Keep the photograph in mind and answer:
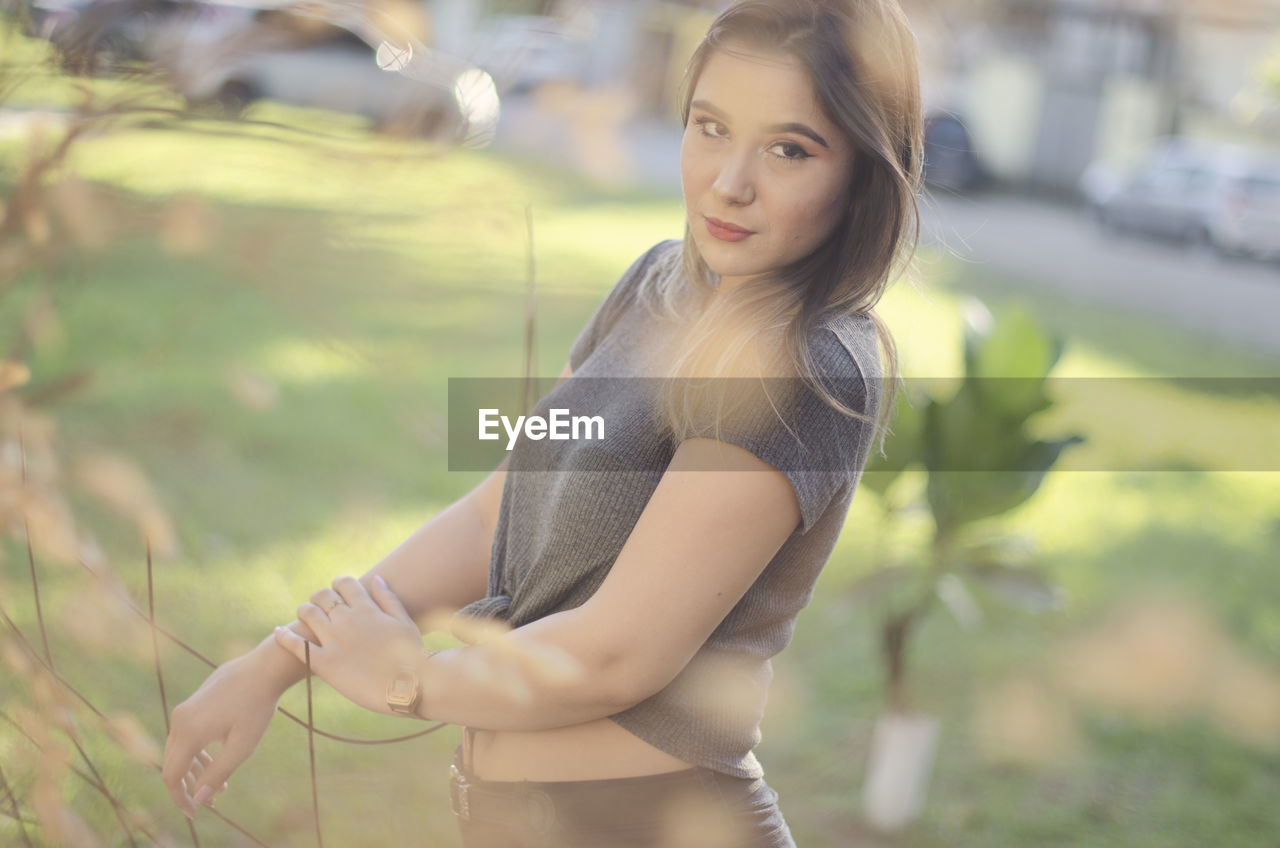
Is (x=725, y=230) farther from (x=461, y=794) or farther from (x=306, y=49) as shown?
(x=461, y=794)

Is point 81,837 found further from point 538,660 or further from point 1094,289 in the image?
point 1094,289

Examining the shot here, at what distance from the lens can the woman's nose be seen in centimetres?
124

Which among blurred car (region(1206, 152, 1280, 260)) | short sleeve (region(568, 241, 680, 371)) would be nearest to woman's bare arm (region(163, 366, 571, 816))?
short sleeve (region(568, 241, 680, 371))

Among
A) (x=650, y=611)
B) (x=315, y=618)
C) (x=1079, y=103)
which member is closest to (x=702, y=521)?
(x=650, y=611)

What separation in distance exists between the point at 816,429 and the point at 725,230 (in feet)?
0.87

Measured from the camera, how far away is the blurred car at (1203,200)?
12.9 meters

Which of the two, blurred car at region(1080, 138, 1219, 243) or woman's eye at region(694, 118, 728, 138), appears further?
blurred car at region(1080, 138, 1219, 243)

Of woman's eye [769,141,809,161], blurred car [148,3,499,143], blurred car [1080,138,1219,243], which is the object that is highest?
blurred car [148,3,499,143]

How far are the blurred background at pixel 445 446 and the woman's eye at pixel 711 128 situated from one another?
0.41 feet

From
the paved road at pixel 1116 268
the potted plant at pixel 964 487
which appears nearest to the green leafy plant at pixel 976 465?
the potted plant at pixel 964 487

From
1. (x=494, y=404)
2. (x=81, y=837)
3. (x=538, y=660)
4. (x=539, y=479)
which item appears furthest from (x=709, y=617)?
(x=494, y=404)

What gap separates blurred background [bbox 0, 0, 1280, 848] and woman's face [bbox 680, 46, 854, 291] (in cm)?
14

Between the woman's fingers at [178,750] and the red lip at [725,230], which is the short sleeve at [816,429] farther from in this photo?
the woman's fingers at [178,750]

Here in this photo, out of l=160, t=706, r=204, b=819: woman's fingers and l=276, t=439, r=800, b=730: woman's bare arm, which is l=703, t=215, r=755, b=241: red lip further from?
l=160, t=706, r=204, b=819: woman's fingers
